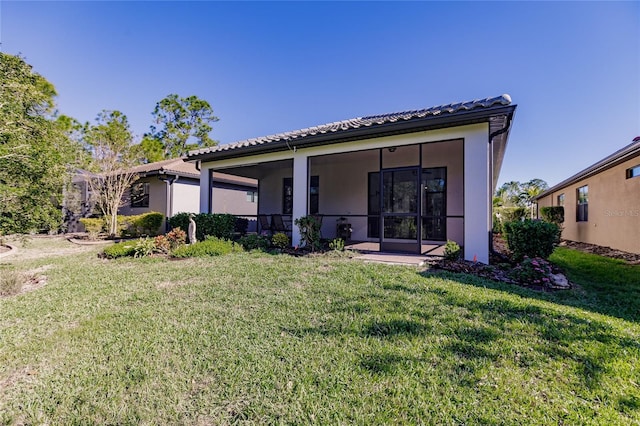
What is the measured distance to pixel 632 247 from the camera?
830 cm

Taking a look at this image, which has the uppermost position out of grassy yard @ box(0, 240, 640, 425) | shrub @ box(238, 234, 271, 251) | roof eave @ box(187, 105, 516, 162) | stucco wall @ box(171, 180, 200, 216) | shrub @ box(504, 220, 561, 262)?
roof eave @ box(187, 105, 516, 162)

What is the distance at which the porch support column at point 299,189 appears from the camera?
8622 millimetres

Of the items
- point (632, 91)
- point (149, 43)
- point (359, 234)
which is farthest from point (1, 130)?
point (632, 91)

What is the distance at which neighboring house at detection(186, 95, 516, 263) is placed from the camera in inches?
242

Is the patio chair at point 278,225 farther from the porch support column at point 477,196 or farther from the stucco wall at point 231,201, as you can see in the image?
the porch support column at point 477,196

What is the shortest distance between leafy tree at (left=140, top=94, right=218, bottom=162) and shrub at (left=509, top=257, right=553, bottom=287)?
30905 mm

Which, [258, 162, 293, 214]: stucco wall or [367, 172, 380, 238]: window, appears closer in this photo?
[367, 172, 380, 238]: window

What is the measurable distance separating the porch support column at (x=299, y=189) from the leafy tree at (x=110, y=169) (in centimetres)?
970

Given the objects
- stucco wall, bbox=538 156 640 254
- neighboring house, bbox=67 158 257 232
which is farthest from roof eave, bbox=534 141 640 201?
neighboring house, bbox=67 158 257 232

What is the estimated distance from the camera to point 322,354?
2.62 meters

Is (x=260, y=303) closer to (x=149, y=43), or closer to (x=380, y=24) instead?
(x=380, y=24)

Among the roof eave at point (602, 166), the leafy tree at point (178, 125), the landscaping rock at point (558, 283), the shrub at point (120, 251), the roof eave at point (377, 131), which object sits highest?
the leafy tree at point (178, 125)

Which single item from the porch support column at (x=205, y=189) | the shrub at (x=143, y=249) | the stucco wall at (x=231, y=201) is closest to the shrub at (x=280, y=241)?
the shrub at (x=143, y=249)

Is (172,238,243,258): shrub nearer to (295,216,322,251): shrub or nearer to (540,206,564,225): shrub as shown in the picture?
(295,216,322,251): shrub
